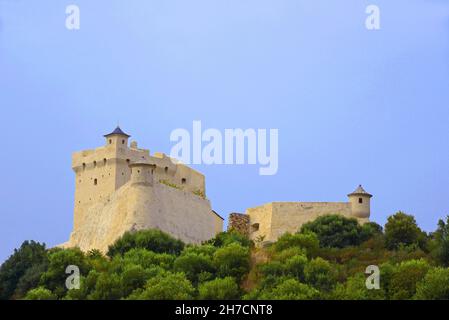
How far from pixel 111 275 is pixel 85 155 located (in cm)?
2318

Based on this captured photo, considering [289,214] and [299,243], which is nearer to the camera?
[299,243]

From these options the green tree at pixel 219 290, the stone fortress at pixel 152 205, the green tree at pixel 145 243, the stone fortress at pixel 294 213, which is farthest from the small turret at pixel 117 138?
the green tree at pixel 219 290

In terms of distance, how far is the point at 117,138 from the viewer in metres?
88.2

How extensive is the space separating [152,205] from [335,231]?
34.6 ft

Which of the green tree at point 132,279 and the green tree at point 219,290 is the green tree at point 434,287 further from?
the green tree at point 132,279

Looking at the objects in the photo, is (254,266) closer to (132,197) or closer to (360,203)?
(132,197)

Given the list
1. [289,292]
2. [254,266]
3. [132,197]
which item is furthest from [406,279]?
[132,197]

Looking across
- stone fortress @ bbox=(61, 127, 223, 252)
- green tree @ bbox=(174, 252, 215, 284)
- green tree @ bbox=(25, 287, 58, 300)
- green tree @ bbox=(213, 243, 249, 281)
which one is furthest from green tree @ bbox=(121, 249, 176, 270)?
stone fortress @ bbox=(61, 127, 223, 252)

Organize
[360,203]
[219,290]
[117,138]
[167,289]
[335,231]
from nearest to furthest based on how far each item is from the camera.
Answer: [167,289]
[219,290]
[335,231]
[360,203]
[117,138]

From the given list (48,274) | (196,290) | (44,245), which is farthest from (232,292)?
(44,245)

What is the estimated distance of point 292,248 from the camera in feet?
239

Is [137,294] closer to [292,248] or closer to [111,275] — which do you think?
[111,275]

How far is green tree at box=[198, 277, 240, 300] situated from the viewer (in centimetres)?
6556

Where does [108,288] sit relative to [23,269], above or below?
below
